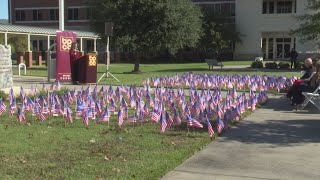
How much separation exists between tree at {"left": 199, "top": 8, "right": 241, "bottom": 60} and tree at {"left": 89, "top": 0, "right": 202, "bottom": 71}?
27.9m

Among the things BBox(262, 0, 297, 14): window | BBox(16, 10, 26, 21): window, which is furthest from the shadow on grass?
BBox(16, 10, 26, 21): window

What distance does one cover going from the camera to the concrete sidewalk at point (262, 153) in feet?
21.5

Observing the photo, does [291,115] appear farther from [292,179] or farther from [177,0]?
[177,0]

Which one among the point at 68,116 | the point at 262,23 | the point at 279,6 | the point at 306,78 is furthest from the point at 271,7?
the point at 68,116

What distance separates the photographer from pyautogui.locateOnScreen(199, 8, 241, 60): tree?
62625 mm

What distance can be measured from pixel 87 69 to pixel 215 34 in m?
42.9

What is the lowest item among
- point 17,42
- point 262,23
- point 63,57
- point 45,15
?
point 63,57

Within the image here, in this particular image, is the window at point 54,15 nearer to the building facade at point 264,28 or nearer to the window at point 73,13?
the window at point 73,13

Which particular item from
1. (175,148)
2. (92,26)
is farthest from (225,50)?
(175,148)

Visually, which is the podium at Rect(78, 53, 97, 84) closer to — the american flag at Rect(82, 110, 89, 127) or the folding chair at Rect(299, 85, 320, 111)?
the folding chair at Rect(299, 85, 320, 111)

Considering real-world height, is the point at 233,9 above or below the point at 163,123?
above

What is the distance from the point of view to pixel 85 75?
21.2m

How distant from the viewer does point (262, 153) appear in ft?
25.6

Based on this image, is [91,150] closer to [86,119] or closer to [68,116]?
[86,119]
